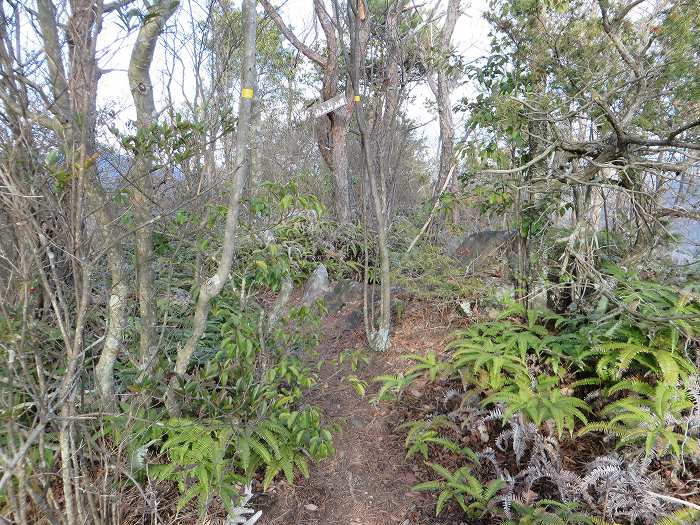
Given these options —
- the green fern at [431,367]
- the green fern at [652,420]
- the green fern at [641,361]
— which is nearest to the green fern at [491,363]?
the green fern at [431,367]

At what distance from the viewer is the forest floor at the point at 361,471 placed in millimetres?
3082

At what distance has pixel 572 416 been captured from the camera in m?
3.17

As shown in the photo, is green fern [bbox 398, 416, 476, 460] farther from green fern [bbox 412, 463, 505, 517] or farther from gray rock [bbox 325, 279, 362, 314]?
gray rock [bbox 325, 279, 362, 314]

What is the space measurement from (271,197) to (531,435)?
9.15ft

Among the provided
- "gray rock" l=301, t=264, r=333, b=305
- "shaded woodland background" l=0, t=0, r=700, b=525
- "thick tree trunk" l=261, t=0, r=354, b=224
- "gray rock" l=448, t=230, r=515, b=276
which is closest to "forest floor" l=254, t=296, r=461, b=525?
"shaded woodland background" l=0, t=0, r=700, b=525

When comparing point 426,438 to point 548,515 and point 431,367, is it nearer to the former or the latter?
point 431,367

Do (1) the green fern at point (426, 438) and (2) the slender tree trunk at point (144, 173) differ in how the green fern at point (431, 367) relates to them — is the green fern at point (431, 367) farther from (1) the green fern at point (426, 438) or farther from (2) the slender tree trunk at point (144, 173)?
(2) the slender tree trunk at point (144, 173)

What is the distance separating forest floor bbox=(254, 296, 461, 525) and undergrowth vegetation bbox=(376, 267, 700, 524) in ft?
0.56

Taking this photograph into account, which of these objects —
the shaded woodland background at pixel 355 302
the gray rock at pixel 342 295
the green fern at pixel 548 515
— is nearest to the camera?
the shaded woodland background at pixel 355 302

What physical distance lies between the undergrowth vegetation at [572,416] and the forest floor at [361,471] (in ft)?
0.56

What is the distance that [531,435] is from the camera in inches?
128

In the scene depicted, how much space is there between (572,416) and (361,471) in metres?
1.71

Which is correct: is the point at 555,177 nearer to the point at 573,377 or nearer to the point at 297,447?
the point at 573,377

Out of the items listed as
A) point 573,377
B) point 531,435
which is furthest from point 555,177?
point 531,435
